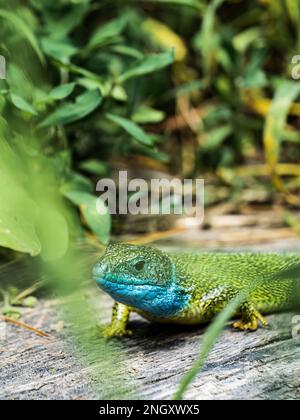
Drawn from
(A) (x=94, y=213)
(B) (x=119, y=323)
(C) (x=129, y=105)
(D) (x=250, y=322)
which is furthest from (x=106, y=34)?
(D) (x=250, y=322)

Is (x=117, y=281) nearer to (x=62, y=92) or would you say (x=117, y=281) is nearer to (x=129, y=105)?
(x=62, y=92)

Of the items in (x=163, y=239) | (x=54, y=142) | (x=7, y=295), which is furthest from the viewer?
(x=163, y=239)

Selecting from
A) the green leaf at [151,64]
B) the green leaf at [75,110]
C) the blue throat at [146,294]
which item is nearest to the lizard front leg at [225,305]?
the blue throat at [146,294]

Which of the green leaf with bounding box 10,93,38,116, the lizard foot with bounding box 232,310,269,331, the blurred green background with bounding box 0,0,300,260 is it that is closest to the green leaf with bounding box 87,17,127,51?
the blurred green background with bounding box 0,0,300,260

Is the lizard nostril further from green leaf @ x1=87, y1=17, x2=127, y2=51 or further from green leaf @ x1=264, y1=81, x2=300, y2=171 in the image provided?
green leaf @ x1=264, y1=81, x2=300, y2=171

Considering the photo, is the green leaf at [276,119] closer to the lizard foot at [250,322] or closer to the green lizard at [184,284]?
the green lizard at [184,284]

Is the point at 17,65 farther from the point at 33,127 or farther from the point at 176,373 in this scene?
the point at 176,373
